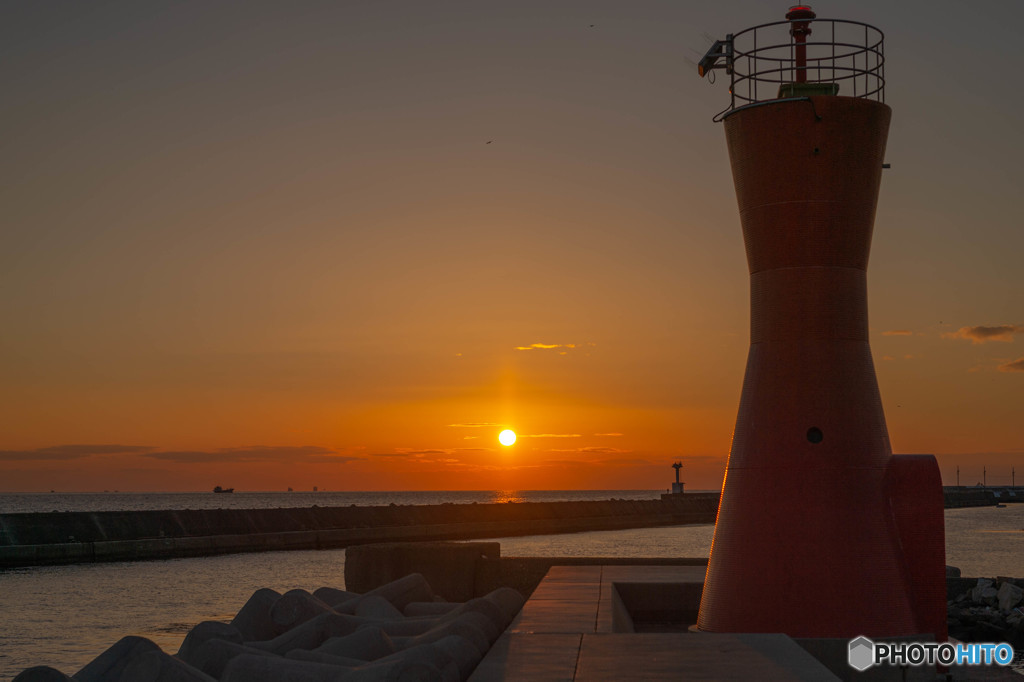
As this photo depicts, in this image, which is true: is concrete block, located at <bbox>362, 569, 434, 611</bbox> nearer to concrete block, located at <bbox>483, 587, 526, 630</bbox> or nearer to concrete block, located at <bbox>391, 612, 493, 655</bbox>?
concrete block, located at <bbox>483, 587, 526, 630</bbox>

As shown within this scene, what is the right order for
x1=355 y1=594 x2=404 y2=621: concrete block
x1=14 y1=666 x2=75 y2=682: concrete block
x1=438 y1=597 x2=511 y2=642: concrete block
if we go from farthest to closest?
x1=355 y1=594 x2=404 y2=621: concrete block
x1=438 y1=597 x2=511 y2=642: concrete block
x1=14 y1=666 x2=75 y2=682: concrete block

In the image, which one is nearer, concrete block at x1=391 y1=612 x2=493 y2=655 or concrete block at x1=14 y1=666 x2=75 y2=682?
concrete block at x1=14 y1=666 x2=75 y2=682

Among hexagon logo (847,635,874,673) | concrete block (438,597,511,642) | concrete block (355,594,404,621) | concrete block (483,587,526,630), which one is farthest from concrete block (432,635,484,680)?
hexagon logo (847,635,874,673)

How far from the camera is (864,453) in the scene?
10.2 meters

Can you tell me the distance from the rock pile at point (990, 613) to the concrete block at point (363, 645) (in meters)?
8.99

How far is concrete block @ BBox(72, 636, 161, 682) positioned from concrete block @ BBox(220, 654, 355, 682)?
3.06ft

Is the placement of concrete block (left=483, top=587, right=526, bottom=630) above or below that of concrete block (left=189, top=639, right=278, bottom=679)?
above

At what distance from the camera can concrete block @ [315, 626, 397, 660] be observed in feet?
30.7

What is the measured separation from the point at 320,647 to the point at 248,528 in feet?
150

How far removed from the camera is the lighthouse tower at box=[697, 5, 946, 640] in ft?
32.9

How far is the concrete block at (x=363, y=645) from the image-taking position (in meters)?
9.37

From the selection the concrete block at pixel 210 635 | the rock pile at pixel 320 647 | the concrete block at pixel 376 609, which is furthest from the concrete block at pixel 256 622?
the concrete block at pixel 376 609

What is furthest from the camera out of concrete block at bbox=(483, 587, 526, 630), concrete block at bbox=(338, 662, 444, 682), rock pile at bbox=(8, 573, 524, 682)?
concrete block at bbox=(483, 587, 526, 630)

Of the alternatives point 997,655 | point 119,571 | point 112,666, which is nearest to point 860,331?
point 997,655
